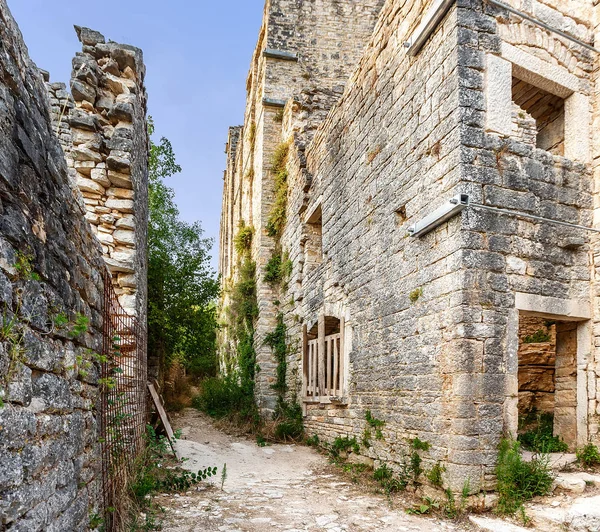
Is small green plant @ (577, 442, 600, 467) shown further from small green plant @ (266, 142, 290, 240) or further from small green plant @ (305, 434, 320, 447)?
small green plant @ (266, 142, 290, 240)

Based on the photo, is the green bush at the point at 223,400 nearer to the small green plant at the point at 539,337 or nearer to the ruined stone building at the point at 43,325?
the small green plant at the point at 539,337

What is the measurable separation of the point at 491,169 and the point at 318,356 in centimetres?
475

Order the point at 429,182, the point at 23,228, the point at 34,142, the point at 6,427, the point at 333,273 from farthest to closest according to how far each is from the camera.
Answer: the point at 333,273 < the point at 429,182 < the point at 34,142 < the point at 23,228 < the point at 6,427

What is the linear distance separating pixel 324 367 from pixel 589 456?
14.7ft

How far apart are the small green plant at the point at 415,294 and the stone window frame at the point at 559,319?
961mm

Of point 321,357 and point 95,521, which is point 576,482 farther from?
point 321,357

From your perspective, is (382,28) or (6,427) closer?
(6,427)

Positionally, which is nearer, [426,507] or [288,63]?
[426,507]

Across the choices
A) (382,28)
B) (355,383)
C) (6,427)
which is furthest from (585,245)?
(6,427)

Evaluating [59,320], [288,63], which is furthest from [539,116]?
[288,63]

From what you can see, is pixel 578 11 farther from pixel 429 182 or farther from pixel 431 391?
pixel 431 391

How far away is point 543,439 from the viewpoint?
513 cm

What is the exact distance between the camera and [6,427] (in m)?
1.84

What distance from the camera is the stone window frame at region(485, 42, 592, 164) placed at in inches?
202
